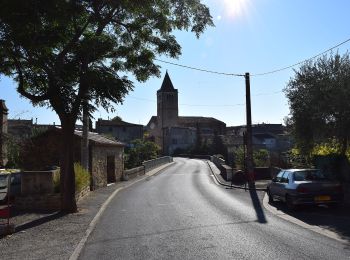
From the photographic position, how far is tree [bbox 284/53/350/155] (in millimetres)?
21031

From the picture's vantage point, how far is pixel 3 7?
36.8 ft

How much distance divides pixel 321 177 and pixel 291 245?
26.4 ft

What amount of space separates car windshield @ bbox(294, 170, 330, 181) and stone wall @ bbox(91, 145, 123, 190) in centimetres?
1363

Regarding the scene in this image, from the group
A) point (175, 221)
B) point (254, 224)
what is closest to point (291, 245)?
point (254, 224)

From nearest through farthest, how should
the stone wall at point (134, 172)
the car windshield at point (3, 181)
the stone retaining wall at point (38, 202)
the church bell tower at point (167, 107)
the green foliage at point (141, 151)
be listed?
1. the car windshield at point (3, 181)
2. the stone retaining wall at point (38, 202)
3. the stone wall at point (134, 172)
4. the green foliage at point (141, 151)
5. the church bell tower at point (167, 107)

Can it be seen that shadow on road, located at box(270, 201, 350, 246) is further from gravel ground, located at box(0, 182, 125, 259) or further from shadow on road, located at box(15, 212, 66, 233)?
shadow on road, located at box(15, 212, 66, 233)

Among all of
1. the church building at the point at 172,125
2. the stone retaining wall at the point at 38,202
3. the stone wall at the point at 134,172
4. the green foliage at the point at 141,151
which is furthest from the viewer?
the church building at the point at 172,125

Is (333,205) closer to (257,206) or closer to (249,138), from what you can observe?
(257,206)

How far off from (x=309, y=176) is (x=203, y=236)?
7334mm

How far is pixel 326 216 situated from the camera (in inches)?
596

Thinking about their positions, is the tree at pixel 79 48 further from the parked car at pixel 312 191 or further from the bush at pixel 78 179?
the parked car at pixel 312 191

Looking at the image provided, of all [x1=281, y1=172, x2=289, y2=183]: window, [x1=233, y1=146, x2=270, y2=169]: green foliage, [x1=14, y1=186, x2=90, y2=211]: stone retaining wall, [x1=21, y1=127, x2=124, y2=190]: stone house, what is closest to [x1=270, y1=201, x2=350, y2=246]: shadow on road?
[x1=281, y1=172, x2=289, y2=183]: window

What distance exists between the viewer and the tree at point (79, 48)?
505 inches

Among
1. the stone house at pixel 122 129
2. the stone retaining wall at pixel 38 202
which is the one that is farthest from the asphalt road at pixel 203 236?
the stone house at pixel 122 129
